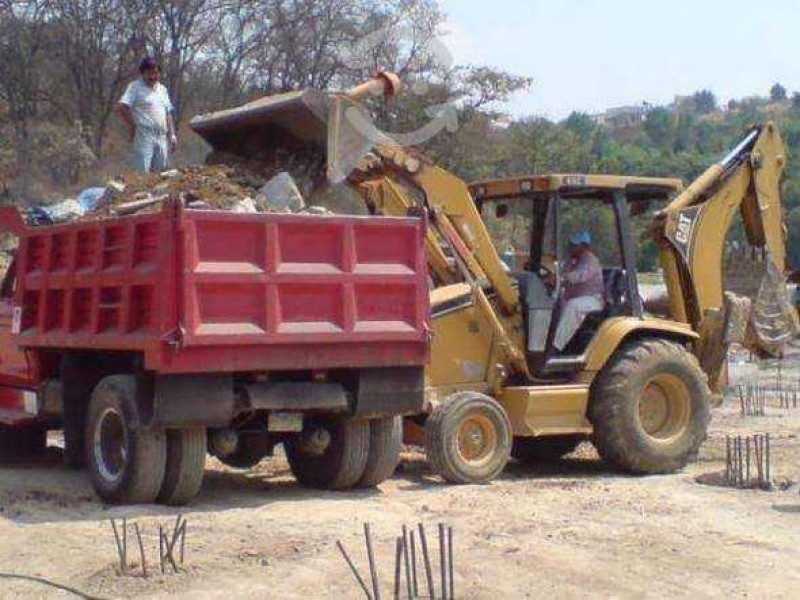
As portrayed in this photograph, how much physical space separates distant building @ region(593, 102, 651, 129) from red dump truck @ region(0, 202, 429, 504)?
11100 centimetres

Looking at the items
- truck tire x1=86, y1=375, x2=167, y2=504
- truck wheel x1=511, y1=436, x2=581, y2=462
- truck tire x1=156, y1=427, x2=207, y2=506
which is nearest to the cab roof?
truck wheel x1=511, y1=436, x2=581, y2=462

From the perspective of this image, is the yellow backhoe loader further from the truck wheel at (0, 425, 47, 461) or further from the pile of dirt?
the truck wheel at (0, 425, 47, 461)

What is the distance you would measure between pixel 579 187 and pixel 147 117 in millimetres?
3967

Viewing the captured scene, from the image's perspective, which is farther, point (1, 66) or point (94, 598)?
point (1, 66)

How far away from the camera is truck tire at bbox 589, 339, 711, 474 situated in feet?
38.5

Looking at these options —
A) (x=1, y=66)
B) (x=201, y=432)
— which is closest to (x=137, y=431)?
(x=201, y=432)

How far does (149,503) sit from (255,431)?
1.08 m

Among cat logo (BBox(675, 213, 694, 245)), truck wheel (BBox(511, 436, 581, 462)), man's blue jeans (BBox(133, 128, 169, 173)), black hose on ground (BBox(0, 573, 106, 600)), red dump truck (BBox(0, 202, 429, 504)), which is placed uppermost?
man's blue jeans (BBox(133, 128, 169, 173))

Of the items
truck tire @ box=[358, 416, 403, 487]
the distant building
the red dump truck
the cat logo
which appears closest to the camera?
the red dump truck

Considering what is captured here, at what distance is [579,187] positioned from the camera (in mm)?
11914

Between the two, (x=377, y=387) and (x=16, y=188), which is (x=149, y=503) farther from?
(x=16, y=188)

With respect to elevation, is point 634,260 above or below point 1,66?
below

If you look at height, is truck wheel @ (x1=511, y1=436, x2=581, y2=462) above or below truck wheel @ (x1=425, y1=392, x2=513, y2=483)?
below

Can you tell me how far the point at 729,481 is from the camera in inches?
428
